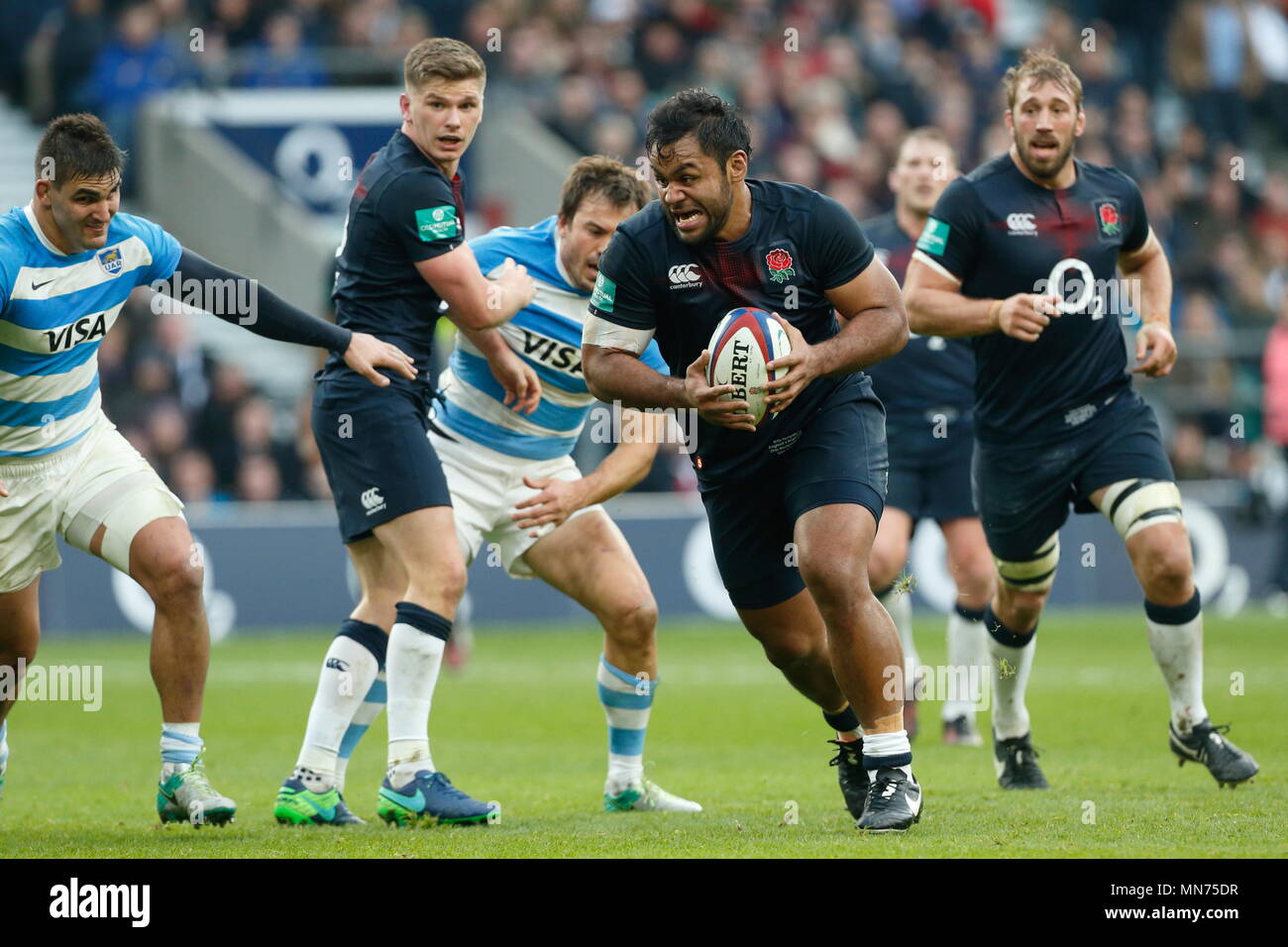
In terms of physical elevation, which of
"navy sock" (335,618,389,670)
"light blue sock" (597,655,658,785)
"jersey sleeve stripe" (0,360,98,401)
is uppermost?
"jersey sleeve stripe" (0,360,98,401)

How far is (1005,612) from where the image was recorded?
7.98 meters

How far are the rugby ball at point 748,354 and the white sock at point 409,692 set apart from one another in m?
1.66

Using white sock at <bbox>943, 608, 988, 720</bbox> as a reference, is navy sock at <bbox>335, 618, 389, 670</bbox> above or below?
above

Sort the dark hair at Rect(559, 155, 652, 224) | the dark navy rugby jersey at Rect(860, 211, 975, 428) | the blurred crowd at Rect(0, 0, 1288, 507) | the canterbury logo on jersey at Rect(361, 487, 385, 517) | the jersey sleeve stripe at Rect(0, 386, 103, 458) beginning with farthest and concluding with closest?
the blurred crowd at Rect(0, 0, 1288, 507) < the dark navy rugby jersey at Rect(860, 211, 975, 428) < the dark hair at Rect(559, 155, 652, 224) < the canterbury logo on jersey at Rect(361, 487, 385, 517) < the jersey sleeve stripe at Rect(0, 386, 103, 458)

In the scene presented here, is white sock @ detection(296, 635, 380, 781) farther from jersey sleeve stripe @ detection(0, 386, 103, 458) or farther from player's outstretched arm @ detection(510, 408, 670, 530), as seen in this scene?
jersey sleeve stripe @ detection(0, 386, 103, 458)

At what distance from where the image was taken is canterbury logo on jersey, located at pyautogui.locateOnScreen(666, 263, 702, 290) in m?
6.36

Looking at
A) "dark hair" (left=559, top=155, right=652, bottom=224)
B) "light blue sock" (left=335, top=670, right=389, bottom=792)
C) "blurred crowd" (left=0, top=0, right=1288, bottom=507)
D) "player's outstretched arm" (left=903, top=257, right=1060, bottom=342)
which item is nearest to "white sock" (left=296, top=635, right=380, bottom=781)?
"light blue sock" (left=335, top=670, right=389, bottom=792)

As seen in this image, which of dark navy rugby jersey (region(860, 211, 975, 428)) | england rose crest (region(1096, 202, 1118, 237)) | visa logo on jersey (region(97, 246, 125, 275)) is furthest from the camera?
dark navy rugby jersey (region(860, 211, 975, 428))

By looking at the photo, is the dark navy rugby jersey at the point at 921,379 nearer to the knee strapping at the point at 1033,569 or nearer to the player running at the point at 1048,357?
the player running at the point at 1048,357

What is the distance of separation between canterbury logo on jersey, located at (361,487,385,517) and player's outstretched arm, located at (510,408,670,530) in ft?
1.79

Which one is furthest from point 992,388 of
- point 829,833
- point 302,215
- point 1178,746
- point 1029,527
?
point 302,215

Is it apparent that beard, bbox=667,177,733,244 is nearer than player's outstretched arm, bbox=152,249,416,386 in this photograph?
Yes

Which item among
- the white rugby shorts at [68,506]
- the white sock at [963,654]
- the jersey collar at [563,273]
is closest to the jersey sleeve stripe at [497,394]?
the jersey collar at [563,273]

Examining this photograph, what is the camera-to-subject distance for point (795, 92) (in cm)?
2105
